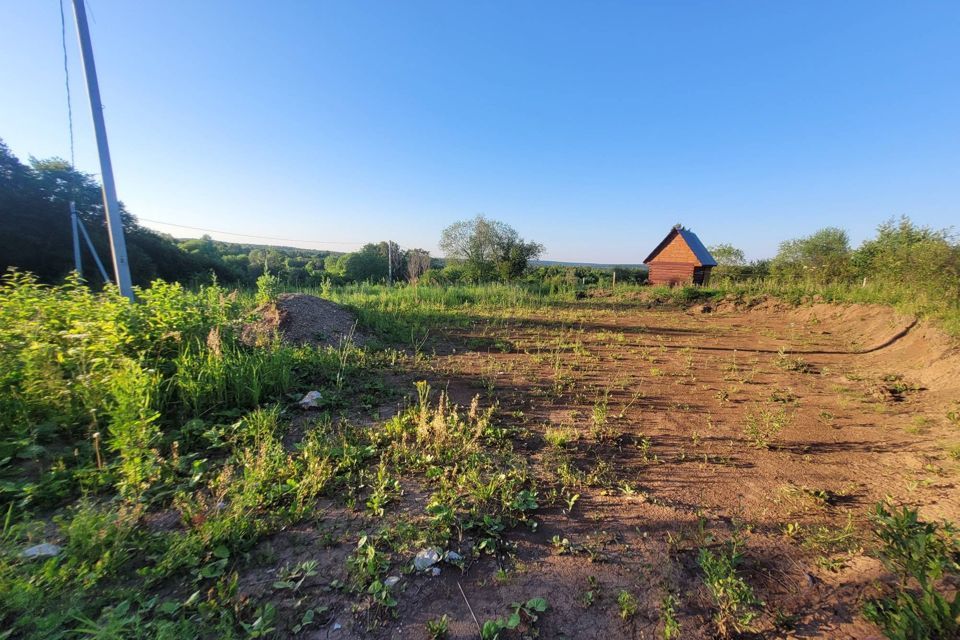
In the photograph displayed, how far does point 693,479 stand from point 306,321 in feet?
23.2

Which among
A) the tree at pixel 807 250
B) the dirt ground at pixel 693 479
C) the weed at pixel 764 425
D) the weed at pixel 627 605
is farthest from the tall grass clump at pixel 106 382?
the tree at pixel 807 250

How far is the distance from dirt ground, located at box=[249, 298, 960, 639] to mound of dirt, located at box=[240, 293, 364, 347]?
2241 mm

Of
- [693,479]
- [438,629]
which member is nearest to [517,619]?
[438,629]

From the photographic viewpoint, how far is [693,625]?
1.61m

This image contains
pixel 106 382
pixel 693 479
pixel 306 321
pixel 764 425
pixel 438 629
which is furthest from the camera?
pixel 306 321

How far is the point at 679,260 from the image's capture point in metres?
21.5

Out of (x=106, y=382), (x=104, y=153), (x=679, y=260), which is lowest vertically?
(x=106, y=382)

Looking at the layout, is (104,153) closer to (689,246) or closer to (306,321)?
(306,321)

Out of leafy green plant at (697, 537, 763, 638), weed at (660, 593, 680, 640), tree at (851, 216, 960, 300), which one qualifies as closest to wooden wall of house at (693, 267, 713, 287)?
tree at (851, 216, 960, 300)

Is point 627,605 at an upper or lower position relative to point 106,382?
lower

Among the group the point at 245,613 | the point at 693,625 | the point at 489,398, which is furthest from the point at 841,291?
the point at 245,613

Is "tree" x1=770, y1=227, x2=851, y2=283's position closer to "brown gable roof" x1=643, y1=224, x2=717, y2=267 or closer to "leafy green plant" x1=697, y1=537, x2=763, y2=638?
"brown gable roof" x1=643, y1=224, x2=717, y2=267

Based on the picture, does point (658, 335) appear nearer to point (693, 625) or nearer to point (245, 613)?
point (693, 625)

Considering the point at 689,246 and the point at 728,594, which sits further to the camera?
the point at 689,246
